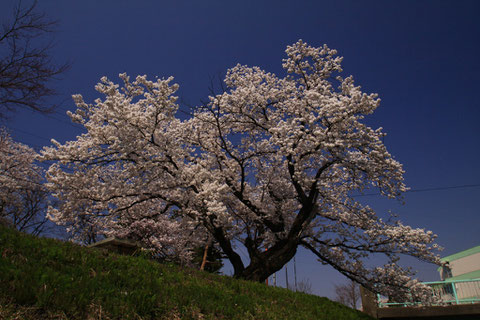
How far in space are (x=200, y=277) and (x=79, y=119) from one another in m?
10.6

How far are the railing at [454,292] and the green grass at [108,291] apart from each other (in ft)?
34.3

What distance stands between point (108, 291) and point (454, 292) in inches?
644

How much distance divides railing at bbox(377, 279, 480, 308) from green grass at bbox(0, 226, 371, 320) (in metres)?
10.4

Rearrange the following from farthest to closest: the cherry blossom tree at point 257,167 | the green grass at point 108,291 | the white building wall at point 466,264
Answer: the white building wall at point 466,264 < the cherry blossom tree at point 257,167 < the green grass at point 108,291

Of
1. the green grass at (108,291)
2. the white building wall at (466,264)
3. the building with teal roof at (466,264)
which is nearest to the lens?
the green grass at (108,291)

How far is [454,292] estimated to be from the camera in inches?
587

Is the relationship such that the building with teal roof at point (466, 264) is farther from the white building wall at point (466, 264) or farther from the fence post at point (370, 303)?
the fence post at point (370, 303)

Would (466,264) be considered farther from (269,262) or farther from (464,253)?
(269,262)

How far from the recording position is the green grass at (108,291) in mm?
3797

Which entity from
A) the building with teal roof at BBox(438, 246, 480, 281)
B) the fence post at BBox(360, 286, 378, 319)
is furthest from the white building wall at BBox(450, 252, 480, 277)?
the fence post at BBox(360, 286, 378, 319)

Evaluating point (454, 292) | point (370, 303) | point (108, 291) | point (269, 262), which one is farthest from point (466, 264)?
point (108, 291)

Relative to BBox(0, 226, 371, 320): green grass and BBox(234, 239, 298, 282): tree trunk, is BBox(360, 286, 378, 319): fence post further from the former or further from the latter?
BBox(0, 226, 371, 320): green grass

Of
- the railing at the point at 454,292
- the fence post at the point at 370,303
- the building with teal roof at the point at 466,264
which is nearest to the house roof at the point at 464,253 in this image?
the building with teal roof at the point at 466,264

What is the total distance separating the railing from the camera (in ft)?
48.5
